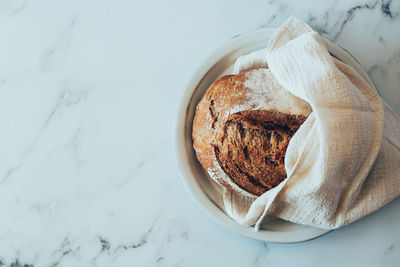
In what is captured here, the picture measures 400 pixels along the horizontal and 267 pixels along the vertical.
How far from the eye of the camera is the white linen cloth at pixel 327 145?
721 millimetres

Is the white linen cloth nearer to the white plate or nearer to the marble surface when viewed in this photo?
the white plate

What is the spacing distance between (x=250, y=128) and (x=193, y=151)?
18cm

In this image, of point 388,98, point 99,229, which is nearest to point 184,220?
point 99,229

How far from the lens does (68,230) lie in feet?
3.33

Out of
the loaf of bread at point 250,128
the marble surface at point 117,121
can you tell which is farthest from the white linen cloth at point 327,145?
the marble surface at point 117,121

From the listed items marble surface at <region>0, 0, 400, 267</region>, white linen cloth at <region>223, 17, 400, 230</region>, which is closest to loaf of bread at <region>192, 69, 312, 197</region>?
white linen cloth at <region>223, 17, 400, 230</region>

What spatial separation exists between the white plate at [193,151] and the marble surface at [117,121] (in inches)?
2.5

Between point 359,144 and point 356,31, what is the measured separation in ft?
1.13

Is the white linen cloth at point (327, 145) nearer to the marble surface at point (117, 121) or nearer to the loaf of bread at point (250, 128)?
the loaf of bread at point (250, 128)

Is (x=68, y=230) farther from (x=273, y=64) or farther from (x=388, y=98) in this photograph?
(x=388, y=98)

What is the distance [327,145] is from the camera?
2.32 feet

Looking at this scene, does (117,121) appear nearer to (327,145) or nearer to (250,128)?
(250,128)

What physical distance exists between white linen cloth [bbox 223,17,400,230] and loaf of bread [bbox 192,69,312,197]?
0.04m

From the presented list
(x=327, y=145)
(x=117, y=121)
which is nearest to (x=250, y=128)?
(x=327, y=145)
